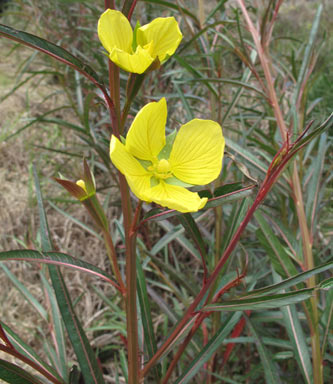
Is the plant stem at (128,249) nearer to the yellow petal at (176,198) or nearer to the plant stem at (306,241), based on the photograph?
the yellow petal at (176,198)

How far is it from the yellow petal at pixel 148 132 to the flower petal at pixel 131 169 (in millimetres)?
13

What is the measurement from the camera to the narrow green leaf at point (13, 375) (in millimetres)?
456

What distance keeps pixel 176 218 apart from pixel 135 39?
0.94 meters

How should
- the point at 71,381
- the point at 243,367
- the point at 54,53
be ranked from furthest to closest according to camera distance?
1. the point at 243,367
2. the point at 71,381
3. the point at 54,53

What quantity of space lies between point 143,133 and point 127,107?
4 cm

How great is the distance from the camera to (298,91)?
35.6 inches

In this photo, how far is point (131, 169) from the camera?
46 cm

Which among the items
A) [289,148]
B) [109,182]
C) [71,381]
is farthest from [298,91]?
[109,182]

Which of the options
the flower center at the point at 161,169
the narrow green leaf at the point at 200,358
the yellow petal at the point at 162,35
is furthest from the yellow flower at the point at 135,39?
the narrow green leaf at the point at 200,358

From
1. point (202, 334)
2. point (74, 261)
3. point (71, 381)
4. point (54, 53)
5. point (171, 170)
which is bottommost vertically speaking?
point (202, 334)

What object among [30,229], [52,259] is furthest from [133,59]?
[30,229]

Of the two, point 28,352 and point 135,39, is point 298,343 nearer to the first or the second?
point 28,352

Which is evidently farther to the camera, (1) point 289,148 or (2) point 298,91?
(2) point 298,91

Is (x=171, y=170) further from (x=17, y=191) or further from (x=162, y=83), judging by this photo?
(x=17, y=191)
